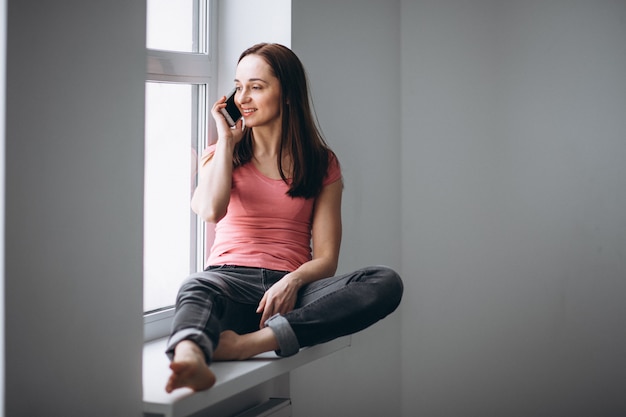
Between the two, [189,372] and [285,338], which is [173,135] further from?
[189,372]

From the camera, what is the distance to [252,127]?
1.86 m

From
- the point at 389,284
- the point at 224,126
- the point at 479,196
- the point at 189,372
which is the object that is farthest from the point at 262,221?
the point at 479,196

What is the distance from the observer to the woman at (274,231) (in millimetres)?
1488

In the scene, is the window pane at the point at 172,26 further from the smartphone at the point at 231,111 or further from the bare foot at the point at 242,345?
the bare foot at the point at 242,345

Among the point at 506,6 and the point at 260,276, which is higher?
the point at 506,6

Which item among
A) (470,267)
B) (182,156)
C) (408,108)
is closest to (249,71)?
(182,156)

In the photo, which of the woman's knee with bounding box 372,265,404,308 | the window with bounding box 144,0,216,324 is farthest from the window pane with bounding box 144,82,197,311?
the woman's knee with bounding box 372,265,404,308

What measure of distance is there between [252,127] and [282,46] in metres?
0.24

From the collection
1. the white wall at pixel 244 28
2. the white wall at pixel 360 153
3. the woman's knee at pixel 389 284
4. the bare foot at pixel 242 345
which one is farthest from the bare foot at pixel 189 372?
the white wall at pixel 244 28

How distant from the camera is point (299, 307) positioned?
1.62m

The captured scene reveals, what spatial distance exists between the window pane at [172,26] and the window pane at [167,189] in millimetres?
115

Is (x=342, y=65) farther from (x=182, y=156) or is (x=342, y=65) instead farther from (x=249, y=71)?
(x=182, y=156)

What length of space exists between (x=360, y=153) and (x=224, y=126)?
63 centimetres

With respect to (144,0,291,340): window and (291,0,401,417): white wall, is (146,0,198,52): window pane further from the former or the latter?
(291,0,401,417): white wall
